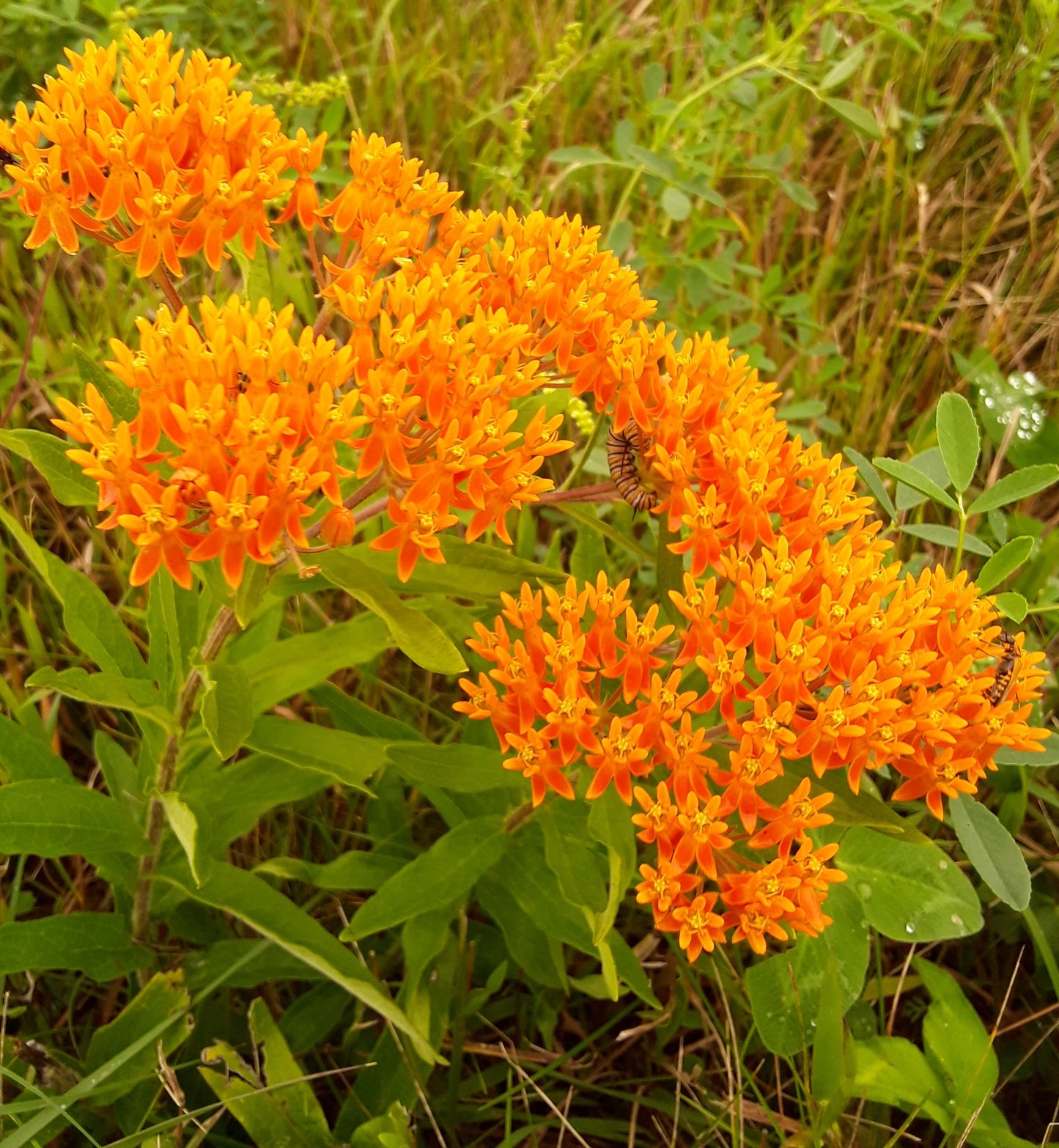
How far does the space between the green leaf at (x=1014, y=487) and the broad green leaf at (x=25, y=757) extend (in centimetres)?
184

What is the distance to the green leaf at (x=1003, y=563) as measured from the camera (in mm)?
1928

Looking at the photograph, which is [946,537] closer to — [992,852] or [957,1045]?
[992,852]

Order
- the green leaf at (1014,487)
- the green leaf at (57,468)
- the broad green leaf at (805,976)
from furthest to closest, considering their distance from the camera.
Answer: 1. the green leaf at (1014,487)
2. the broad green leaf at (805,976)
3. the green leaf at (57,468)

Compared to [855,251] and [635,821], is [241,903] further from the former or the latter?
[855,251]

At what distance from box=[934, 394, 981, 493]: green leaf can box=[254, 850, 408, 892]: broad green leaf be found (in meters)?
1.36

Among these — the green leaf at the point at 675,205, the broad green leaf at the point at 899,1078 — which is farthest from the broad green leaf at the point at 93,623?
the green leaf at the point at 675,205

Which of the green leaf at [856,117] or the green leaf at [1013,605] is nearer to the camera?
the green leaf at [1013,605]

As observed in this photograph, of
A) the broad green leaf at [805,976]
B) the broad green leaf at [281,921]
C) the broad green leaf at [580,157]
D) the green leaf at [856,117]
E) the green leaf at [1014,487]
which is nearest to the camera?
the broad green leaf at [281,921]

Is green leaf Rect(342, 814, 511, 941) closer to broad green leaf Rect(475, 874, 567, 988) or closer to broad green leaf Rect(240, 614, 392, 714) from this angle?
broad green leaf Rect(475, 874, 567, 988)

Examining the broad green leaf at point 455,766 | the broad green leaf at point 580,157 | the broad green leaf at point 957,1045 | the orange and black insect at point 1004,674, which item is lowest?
the broad green leaf at point 957,1045

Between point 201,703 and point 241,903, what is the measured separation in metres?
0.46

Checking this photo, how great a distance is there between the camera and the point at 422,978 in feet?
6.88

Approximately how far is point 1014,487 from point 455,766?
4.02 ft

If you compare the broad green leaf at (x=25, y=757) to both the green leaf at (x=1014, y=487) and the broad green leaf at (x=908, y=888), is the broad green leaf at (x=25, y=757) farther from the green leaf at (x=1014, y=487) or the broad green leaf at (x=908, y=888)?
the green leaf at (x=1014, y=487)
